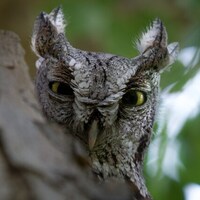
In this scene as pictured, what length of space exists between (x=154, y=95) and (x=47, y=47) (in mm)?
633

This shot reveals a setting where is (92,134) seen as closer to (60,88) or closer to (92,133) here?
(92,133)

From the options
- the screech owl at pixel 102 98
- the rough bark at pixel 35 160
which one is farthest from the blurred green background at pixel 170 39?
the rough bark at pixel 35 160

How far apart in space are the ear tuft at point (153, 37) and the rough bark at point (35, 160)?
2074mm

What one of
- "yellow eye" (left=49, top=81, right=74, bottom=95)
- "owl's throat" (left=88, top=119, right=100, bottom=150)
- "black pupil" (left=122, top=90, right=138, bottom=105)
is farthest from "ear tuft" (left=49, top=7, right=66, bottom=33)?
"owl's throat" (left=88, top=119, right=100, bottom=150)

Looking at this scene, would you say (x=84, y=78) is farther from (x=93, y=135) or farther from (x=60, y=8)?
(x=60, y=8)

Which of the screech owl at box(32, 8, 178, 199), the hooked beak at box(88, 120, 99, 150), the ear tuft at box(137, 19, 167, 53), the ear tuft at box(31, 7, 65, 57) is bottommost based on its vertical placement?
the hooked beak at box(88, 120, 99, 150)

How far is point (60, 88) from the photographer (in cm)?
286

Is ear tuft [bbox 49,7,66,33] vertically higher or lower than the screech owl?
higher

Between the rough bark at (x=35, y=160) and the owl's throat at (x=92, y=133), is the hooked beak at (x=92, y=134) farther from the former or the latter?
the rough bark at (x=35, y=160)

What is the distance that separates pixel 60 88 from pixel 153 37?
31.5 inches

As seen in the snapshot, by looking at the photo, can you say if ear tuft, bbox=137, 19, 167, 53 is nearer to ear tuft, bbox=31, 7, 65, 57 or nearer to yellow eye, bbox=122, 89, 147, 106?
yellow eye, bbox=122, 89, 147, 106

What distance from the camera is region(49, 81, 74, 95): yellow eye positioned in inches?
111

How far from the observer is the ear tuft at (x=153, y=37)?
3361mm

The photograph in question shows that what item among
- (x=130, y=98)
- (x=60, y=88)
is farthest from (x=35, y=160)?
(x=130, y=98)
